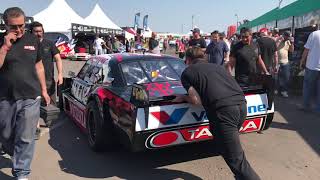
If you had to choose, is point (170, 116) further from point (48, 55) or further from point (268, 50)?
point (268, 50)

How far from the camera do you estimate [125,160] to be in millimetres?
4781

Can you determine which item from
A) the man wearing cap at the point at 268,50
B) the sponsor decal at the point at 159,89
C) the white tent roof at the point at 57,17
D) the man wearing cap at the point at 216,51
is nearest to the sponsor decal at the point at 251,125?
the sponsor decal at the point at 159,89

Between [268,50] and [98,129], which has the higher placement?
[268,50]

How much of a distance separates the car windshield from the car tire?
0.59 metres

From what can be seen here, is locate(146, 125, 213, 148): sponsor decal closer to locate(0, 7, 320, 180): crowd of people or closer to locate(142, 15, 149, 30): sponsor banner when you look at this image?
locate(0, 7, 320, 180): crowd of people

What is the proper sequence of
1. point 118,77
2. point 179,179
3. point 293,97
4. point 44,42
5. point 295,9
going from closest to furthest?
point 179,179 → point 118,77 → point 44,42 → point 293,97 → point 295,9

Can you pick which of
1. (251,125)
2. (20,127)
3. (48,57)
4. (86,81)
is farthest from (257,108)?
(48,57)

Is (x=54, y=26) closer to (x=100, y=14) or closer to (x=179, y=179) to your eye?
(x=100, y=14)

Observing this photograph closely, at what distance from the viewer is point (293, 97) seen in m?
9.47

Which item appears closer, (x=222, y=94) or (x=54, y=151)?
(x=222, y=94)

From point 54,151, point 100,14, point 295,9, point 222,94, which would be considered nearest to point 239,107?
point 222,94

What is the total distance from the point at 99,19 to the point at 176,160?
105 feet

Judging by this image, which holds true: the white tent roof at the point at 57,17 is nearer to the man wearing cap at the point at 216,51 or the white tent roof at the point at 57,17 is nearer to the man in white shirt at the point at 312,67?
the man wearing cap at the point at 216,51

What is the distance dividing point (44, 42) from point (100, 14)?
30711 millimetres
